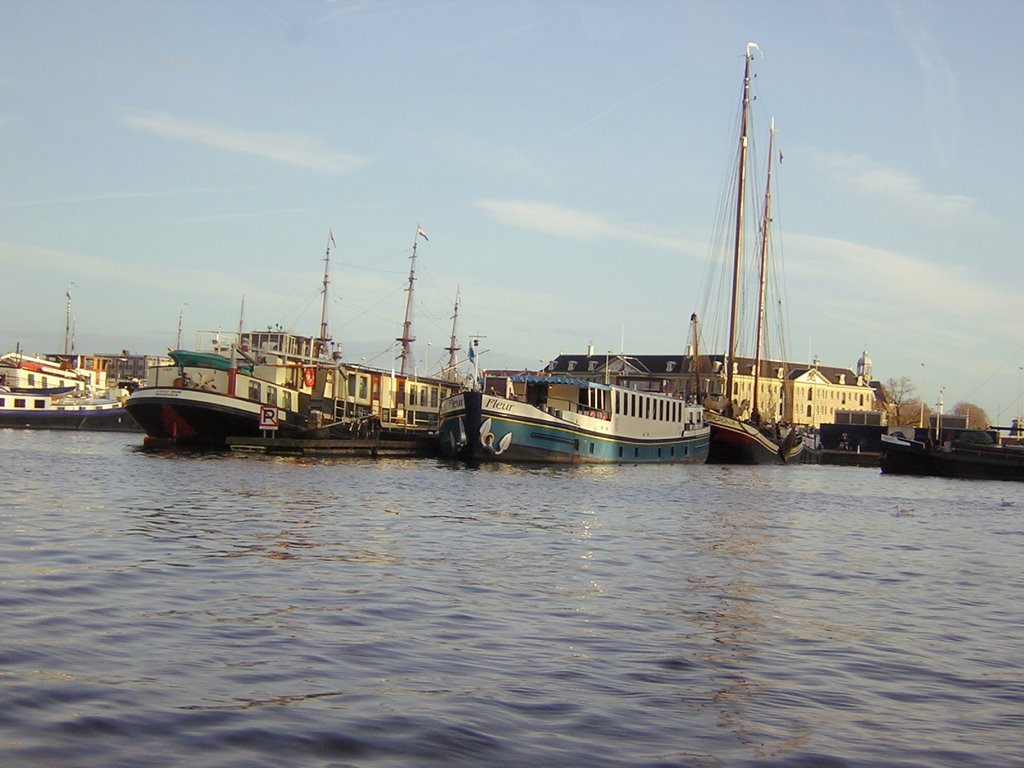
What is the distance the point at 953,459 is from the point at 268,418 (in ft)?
123

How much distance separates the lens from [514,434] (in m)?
56.6

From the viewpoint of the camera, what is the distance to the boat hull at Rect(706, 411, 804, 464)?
260 feet

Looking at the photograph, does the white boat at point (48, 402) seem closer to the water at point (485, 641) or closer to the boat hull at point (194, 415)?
the boat hull at point (194, 415)

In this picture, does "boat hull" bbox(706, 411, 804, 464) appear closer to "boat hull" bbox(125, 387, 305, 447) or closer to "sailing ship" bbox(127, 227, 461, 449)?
"sailing ship" bbox(127, 227, 461, 449)

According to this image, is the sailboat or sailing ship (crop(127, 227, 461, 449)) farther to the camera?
the sailboat

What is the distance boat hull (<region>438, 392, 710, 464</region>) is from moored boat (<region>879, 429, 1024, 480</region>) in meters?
19.4

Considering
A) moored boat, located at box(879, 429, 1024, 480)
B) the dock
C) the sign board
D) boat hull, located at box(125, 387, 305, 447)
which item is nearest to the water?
the dock

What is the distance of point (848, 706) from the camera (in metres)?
10.8

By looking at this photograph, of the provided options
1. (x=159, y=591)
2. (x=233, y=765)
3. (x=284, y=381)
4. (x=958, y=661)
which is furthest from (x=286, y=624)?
(x=284, y=381)

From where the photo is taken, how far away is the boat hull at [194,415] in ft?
192

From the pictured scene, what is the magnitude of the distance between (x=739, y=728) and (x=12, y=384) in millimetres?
118497

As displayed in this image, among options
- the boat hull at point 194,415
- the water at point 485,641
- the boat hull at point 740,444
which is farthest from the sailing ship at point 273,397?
the water at point 485,641

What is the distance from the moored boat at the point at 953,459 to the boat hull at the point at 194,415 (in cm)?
3701

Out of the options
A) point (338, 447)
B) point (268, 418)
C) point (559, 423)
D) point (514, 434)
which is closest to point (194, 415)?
point (268, 418)
